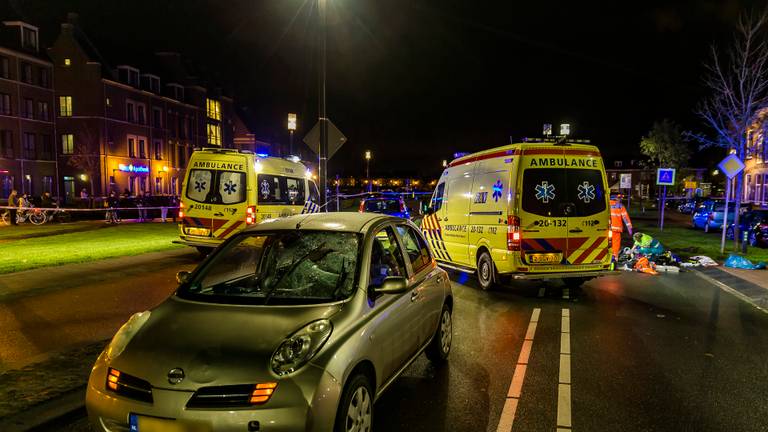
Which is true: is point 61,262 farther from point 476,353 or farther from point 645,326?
point 645,326

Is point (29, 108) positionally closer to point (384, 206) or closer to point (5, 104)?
point (5, 104)

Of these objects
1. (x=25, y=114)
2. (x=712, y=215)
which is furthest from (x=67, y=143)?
(x=712, y=215)

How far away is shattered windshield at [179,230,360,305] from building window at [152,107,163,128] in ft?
160

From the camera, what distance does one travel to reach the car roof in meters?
4.59

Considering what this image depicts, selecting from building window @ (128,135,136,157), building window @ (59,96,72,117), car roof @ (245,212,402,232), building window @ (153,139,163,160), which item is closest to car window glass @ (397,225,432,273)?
car roof @ (245,212,402,232)

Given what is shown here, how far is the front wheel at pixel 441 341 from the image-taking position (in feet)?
18.1

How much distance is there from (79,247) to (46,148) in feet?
107

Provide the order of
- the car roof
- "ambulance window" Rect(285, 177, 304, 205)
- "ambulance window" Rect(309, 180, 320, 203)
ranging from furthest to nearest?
"ambulance window" Rect(309, 180, 320, 203) → "ambulance window" Rect(285, 177, 304, 205) → the car roof

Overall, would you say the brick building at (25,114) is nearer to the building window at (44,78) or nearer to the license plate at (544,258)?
the building window at (44,78)

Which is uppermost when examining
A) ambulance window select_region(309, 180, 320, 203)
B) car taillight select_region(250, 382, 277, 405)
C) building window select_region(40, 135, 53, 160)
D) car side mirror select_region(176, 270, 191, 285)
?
building window select_region(40, 135, 53, 160)

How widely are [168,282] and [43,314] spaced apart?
287 cm

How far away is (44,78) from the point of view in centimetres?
4109

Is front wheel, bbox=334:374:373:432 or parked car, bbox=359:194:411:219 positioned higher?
parked car, bbox=359:194:411:219

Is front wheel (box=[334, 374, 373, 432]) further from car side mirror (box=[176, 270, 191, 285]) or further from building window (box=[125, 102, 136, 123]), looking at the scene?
building window (box=[125, 102, 136, 123])
